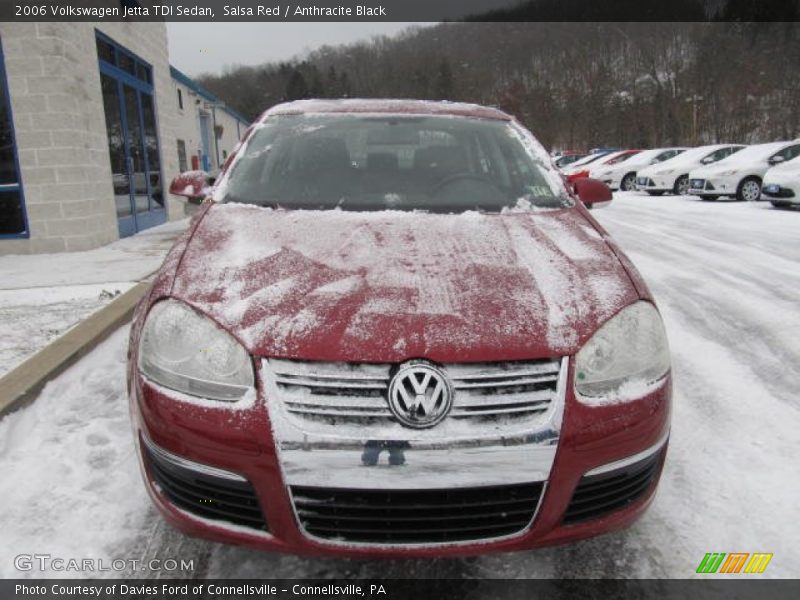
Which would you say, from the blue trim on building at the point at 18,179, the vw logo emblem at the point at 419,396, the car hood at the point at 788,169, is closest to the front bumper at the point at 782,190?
the car hood at the point at 788,169

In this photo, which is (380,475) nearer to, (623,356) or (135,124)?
(623,356)

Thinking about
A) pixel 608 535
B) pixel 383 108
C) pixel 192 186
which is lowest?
pixel 608 535

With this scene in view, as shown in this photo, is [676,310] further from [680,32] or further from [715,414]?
[680,32]

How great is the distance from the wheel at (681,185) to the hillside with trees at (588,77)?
58.8 feet

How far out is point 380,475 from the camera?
1.51 m

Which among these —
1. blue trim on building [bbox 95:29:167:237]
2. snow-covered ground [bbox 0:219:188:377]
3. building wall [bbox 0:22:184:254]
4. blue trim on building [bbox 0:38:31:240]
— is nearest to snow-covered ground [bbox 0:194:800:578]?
snow-covered ground [bbox 0:219:188:377]

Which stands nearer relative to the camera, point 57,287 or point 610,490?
point 610,490

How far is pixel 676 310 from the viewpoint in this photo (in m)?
4.75

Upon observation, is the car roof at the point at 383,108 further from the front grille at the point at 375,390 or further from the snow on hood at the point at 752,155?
the snow on hood at the point at 752,155

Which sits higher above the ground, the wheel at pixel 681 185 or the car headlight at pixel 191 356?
the car headlight at pixel 191 356

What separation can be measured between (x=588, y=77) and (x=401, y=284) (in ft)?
180

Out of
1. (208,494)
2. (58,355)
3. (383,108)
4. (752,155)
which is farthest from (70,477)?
(752,155)

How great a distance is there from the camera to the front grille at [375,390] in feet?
5.04

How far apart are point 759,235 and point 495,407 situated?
29.0ft
